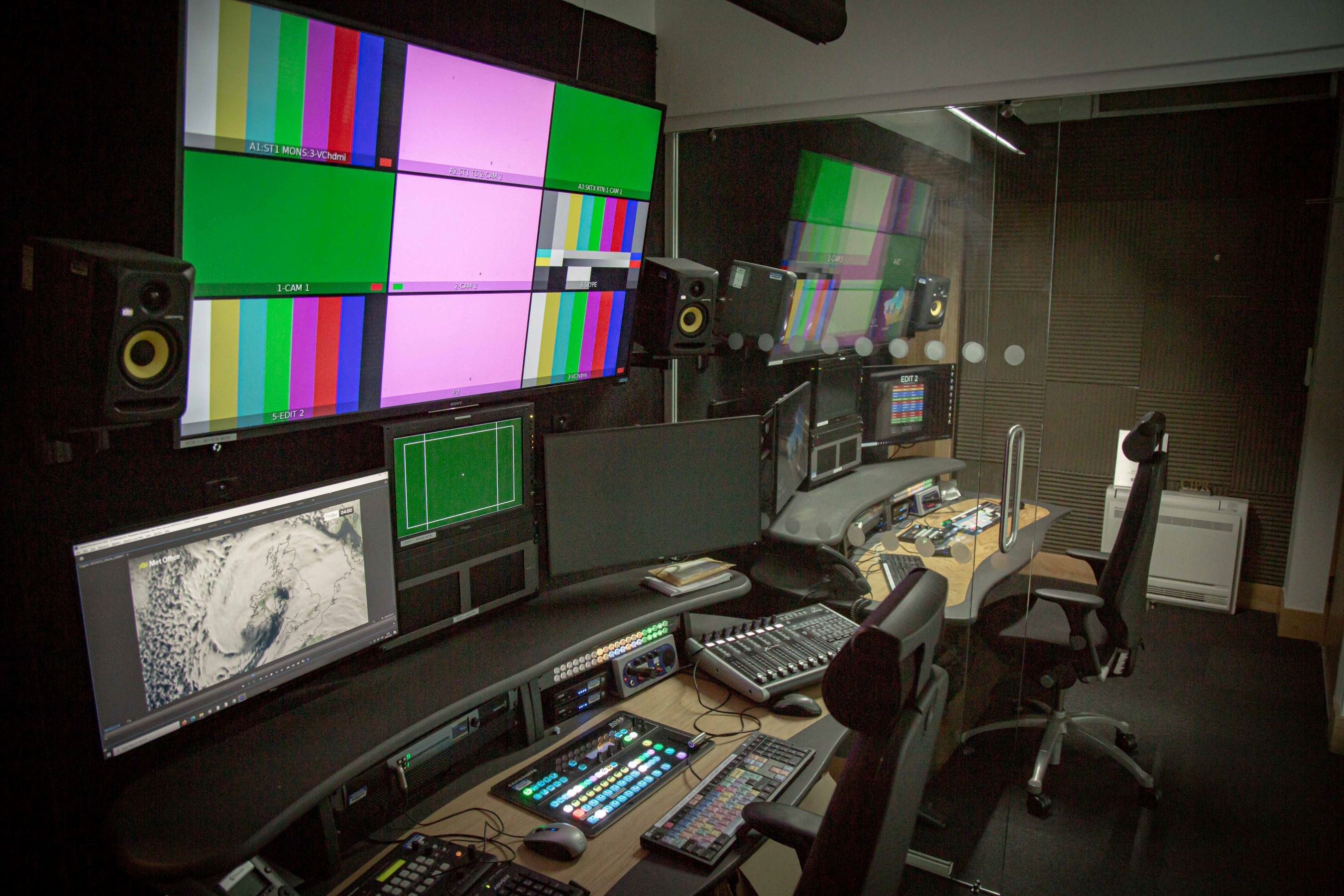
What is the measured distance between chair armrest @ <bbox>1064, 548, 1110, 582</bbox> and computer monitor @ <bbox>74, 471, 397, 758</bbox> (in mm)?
2296

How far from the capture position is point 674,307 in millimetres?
2559

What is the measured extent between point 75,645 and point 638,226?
1.71m

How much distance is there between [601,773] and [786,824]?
462 mm

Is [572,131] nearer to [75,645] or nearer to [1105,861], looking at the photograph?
[75,645]

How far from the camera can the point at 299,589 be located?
1667mm

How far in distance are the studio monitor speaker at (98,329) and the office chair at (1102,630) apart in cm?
240

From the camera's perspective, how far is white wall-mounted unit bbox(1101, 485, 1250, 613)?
3795 millimetres

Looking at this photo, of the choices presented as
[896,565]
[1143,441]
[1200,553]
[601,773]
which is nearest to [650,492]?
[601,773]

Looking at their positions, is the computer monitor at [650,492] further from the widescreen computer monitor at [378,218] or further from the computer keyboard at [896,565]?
the computer keyboard at [896,565]

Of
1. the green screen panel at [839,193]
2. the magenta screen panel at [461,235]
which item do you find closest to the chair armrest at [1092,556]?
the green screen panel at [839,193]

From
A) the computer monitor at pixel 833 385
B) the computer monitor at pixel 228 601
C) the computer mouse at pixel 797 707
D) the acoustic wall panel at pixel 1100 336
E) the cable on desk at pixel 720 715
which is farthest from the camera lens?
the acoustic wall panel at pixel 1100 336

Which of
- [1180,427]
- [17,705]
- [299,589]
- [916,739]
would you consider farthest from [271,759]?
[1180,427]

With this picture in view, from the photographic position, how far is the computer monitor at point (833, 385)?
2.78 metres

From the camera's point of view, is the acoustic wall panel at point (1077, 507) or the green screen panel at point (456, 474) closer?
the green screen panel at point (456, 474)
